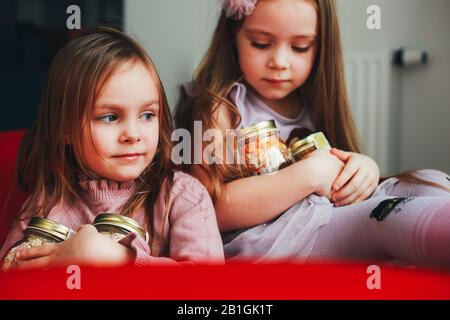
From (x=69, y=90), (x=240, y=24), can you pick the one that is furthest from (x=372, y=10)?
(x=69, y=90)

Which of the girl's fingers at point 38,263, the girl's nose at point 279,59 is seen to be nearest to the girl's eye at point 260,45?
the girl's nose at point 279,59

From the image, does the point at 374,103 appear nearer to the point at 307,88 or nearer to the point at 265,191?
the point at 307,88

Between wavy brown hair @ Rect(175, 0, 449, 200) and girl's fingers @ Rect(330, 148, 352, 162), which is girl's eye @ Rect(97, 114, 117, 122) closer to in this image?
wavy brown hair @ Rect(175, 0, 449, 200)

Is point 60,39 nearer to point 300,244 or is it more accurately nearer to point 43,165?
point 43,165

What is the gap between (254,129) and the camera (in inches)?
34.4

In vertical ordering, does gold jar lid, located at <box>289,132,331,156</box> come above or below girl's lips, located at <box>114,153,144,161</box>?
above

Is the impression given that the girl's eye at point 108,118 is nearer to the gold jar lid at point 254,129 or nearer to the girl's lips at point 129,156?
the girl's lips at point 129,156

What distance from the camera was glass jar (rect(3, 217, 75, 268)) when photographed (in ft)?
2.68

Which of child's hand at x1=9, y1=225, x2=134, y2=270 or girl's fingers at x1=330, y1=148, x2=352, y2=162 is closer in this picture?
child's hand at x1=9, y1=225, x2=134, y2=270

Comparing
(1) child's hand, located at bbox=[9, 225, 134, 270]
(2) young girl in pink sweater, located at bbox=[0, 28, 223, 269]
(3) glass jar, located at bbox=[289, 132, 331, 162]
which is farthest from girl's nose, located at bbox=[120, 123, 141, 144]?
(3) glass jar, located at bbox=[289, 132, 331, 162]

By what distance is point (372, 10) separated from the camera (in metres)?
0.88

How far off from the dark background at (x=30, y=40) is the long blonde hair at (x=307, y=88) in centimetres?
14

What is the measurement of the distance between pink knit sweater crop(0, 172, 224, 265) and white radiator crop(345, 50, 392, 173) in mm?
249

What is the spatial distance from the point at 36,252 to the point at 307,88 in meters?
0.42
